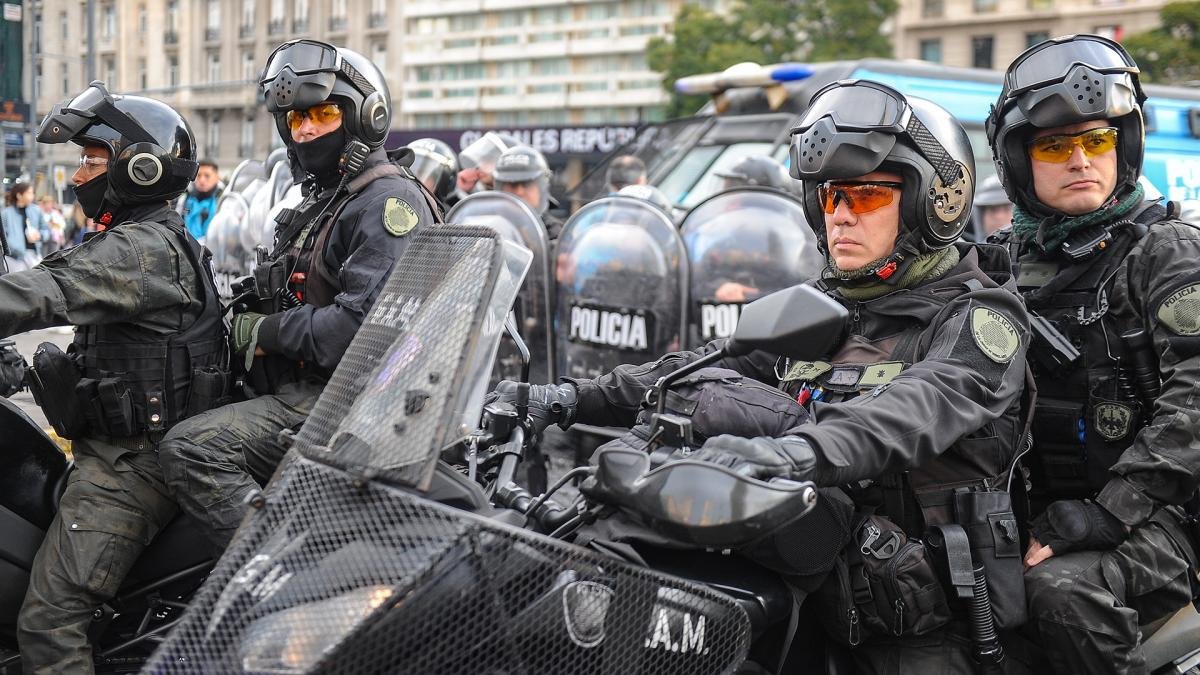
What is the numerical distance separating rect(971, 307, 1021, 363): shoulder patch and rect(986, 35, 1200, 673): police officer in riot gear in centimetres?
45

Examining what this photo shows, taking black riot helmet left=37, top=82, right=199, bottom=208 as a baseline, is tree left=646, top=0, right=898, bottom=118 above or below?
above

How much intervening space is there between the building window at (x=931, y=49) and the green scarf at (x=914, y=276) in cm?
4571

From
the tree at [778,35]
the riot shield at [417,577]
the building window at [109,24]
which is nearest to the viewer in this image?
the riot shield at [417,577]

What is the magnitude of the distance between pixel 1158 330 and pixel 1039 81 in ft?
2.50

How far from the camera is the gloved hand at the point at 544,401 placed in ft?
9.17

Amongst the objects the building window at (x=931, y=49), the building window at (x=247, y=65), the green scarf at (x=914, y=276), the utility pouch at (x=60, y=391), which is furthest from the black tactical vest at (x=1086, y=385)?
the building window at (x=247, y=65)

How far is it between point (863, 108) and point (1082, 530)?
3.48 ft

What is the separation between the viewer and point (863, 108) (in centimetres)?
268

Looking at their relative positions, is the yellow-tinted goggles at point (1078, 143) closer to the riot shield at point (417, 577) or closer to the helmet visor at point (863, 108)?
the helmet visor at point (863, 108)

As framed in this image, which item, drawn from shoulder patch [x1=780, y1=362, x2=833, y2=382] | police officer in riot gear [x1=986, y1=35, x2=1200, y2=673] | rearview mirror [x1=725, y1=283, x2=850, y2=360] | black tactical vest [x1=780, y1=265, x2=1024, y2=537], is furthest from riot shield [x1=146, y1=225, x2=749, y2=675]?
police officer in riot gear [x1=986, y1=35, x2=1200, y2=673]

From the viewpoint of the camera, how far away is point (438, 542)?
1.76 metres

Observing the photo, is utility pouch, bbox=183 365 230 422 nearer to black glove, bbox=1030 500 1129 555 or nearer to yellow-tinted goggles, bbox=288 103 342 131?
yellow-tinted goggles, bbox=288 103 342 131

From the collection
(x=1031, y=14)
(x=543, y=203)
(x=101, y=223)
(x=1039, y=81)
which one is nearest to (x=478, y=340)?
(x=1039, y=81)

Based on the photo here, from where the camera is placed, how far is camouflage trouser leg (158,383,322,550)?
10.7 feet
